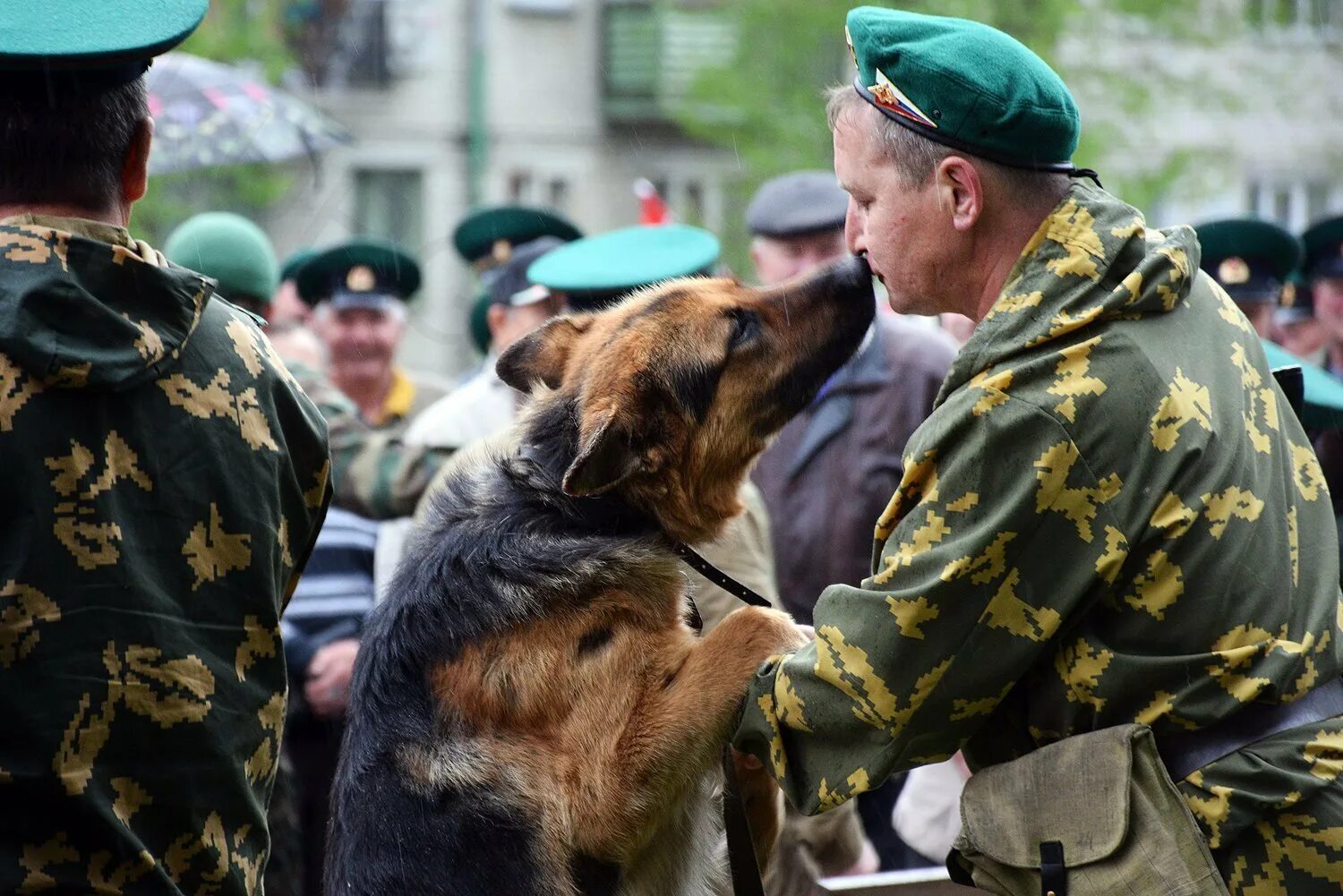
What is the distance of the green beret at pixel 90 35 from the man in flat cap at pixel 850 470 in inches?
139

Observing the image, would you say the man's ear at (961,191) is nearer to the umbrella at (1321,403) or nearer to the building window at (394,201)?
the umbrella at (1321,403)

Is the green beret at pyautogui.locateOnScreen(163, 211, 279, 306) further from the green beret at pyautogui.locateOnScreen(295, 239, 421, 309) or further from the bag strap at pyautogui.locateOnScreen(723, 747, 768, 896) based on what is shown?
the bag strap at pyautogui.locateOnScreen(723, 747, 768, 896)

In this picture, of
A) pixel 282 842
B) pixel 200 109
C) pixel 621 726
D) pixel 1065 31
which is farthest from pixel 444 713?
pixel 1065 31

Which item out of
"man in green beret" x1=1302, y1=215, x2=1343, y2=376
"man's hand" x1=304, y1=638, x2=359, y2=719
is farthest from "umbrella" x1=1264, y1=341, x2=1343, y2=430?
"man's hand" x1=304, y1=638, x2=359, y2=719

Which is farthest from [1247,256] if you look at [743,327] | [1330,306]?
[743,327]

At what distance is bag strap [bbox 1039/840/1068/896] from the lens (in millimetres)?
2691

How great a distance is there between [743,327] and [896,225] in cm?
83

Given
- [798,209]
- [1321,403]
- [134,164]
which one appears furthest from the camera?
[798,209]

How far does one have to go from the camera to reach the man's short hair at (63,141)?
2.44 m

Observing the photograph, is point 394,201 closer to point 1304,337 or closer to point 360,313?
point 360,313

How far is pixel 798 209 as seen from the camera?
6652mm

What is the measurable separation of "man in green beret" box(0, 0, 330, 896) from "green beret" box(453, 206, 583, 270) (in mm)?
6054

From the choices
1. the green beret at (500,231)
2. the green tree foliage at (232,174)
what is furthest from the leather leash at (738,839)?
the green tree foliage at (232,174)

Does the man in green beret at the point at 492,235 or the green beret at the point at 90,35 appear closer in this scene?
the green beret at the point at 90,35
